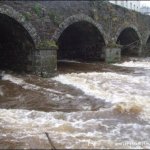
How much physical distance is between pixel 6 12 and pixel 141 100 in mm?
6360

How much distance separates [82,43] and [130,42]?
562 cm

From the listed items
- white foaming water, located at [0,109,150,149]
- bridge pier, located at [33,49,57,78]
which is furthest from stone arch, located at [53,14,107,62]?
white foaming water, located at [0,109,150,149]

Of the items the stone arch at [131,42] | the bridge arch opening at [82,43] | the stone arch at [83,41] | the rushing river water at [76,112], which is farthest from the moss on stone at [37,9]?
the stone arch at [131,42]

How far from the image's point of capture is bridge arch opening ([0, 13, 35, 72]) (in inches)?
499

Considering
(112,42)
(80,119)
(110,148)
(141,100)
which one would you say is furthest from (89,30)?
(110,148)

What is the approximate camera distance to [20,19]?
40.2 feet

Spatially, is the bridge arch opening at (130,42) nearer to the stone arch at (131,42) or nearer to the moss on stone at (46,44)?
the stone arch at (131,42)

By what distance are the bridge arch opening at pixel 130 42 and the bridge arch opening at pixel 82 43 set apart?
4.43 metres

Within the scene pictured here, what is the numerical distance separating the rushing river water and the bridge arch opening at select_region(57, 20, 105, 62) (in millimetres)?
5757

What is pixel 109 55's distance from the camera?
59.1 feet

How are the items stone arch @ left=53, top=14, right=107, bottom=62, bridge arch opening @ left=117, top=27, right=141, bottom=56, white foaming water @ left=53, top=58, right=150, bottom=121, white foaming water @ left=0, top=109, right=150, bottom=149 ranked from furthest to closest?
1. bridge arch opening @ left=117, top=27, right=141, bottom=56
2. stone arch @ left=53, top=14, right=107, bottom=62
3. white foaming water @ left=53, top=58, right=150, bottom=121
4. white foaming water @ left=0, top=109, right=150, bottom=149

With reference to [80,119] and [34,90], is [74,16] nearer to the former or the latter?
[34,90]

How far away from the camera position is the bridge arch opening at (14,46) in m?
12.7

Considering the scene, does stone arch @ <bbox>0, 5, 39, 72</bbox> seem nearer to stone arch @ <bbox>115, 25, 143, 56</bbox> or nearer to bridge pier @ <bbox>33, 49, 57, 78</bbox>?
bridge pier @ <bbox>33, 49, 57, 78</bbox>
